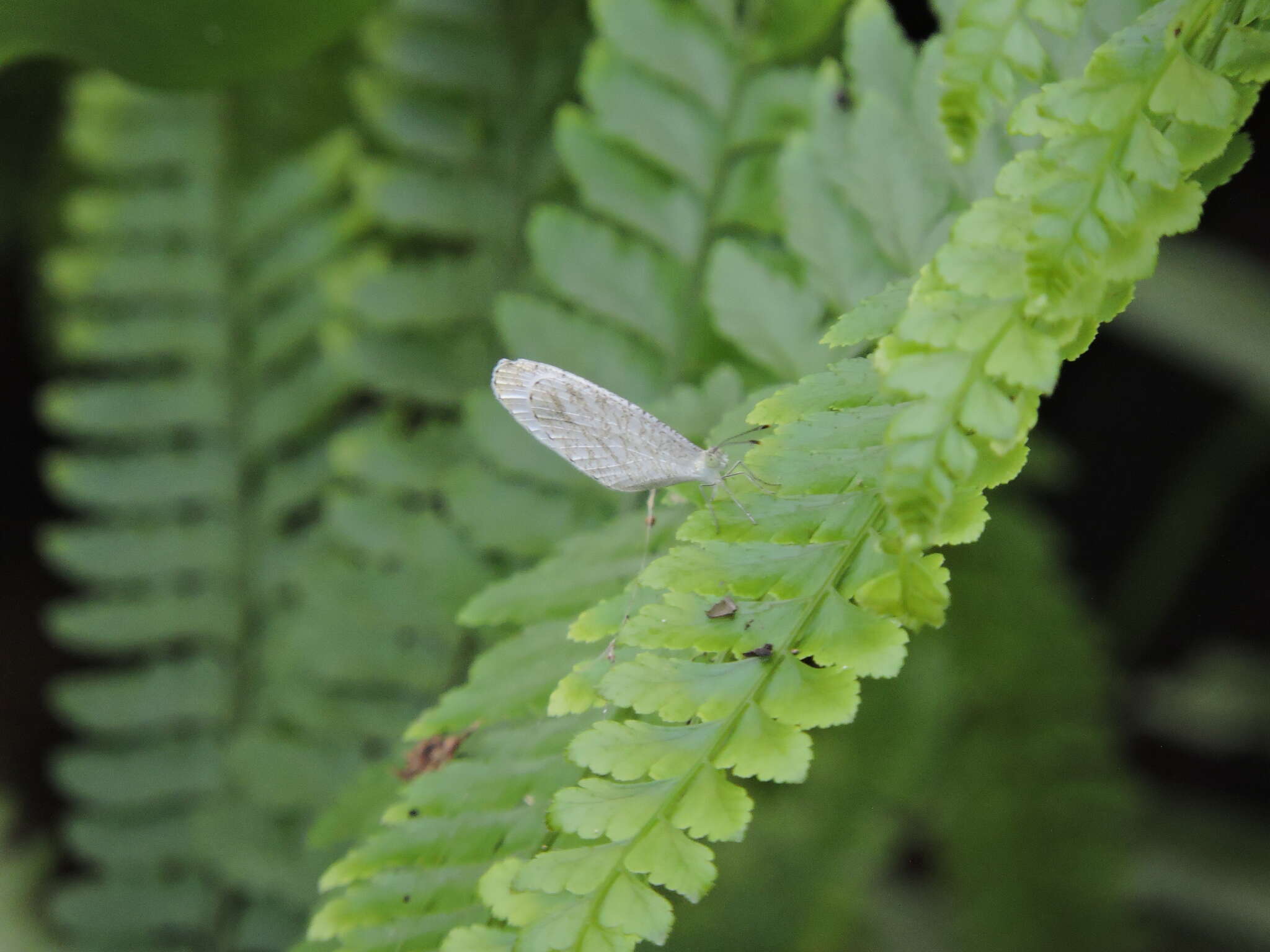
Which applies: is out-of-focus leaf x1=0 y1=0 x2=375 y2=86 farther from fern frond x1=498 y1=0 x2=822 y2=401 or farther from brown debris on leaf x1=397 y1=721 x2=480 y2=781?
brown debris on leaf x1=397 y1=721 x2=480 y2=781

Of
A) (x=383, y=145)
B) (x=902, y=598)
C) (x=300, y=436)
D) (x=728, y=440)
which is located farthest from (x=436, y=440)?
(x=902, y=598)

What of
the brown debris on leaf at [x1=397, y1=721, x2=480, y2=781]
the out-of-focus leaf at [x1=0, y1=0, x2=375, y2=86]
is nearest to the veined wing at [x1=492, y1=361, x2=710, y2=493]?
the brown debris on leaf at [x1=397, y1=721, x2=480, y2=781]

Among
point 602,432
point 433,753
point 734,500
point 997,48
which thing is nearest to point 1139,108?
point 997,48

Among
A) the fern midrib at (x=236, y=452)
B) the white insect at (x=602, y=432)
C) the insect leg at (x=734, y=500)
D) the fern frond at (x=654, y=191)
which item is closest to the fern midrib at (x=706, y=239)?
the fern frond at (x=654, y=191)

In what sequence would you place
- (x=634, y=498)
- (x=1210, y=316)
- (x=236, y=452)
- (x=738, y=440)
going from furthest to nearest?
(x=1210, y=316) < (x=236, y=452) < (x=634, y=498) < (x=738, y=440)

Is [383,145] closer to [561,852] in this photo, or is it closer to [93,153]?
[93,153]

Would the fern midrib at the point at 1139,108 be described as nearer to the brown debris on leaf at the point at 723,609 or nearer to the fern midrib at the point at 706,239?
the brown debris on leaf at the point at 723,609

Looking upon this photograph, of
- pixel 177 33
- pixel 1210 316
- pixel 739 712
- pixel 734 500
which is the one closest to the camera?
pixel 739 712

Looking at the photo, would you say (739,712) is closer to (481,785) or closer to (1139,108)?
(481,785)
